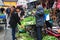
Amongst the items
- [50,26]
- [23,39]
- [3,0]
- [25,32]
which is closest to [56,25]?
[50,26]

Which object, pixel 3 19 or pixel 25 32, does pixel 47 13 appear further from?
pixel 3 19

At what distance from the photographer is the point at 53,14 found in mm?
14023

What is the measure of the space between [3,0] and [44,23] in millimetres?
20809

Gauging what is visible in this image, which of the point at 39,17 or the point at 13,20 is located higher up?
the point at 39,17

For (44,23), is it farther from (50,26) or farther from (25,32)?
(25,32)

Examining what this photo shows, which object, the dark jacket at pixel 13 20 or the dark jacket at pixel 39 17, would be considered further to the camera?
the dark jacket at pixel 13 20

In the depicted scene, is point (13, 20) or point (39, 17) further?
point (13, 20)

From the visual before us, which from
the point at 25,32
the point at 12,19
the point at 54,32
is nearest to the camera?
the point at 54,32

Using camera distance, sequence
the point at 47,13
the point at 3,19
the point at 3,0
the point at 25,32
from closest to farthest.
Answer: the point at 47,13, the point at 25,32, the point at 3,19, the point at 3,0

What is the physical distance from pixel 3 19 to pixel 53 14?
8.63 meters

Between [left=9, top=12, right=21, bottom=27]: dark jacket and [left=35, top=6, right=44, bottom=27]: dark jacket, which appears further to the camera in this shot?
[left=9, top=12, right=21, bottom=27]: dark jacket

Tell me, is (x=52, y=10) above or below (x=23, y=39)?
above

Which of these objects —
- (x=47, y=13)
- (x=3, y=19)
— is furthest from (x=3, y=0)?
(x=47, y=13)

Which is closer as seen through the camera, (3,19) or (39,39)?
(39,39)
